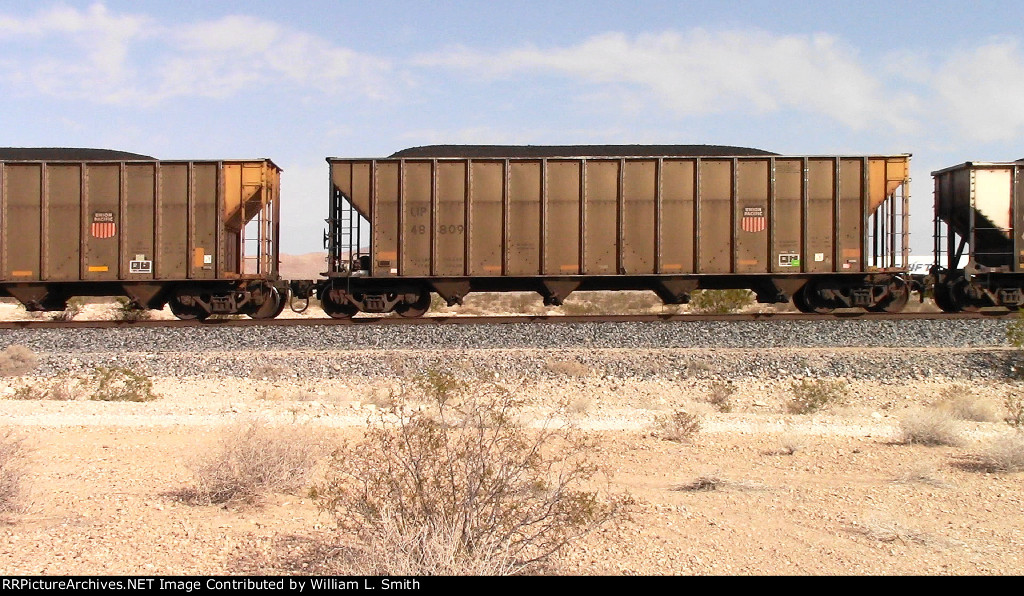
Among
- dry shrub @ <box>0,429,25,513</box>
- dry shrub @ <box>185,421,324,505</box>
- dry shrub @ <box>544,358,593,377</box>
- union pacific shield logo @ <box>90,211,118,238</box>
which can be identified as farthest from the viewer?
union pacific shield logo @ <box>90,211,118,238</box>

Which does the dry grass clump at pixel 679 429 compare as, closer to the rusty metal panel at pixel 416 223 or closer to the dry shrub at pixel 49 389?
the dry shrub at pixel 49 389

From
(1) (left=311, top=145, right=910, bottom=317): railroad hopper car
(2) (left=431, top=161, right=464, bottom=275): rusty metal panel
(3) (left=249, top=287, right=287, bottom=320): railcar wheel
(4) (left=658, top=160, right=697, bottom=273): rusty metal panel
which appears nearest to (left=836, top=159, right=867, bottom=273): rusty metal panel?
(1) (left=311, top=145, right=910, bottom=317): railroad hopper car

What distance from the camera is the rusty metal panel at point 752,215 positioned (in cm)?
1705

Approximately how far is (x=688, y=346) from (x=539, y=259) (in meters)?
4.08

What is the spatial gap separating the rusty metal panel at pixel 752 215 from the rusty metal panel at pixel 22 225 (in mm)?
14516

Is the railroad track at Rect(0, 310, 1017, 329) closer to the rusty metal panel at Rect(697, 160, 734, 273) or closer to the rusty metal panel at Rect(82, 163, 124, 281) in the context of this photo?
the rusty metal panel at Rect(82, 163, 124, 281)

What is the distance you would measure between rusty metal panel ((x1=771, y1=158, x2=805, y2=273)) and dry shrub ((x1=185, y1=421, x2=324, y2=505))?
1279 cm

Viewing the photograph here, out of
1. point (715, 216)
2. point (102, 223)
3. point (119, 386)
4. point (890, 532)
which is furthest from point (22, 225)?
point (890, 532)

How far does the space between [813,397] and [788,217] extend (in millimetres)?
7678

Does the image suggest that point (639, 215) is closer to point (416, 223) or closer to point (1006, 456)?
point (416, 223)

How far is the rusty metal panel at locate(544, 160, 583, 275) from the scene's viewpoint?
16.9m

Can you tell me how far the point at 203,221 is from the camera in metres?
17.0

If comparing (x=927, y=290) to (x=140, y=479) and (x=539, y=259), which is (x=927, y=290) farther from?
(x=140, y=479)
